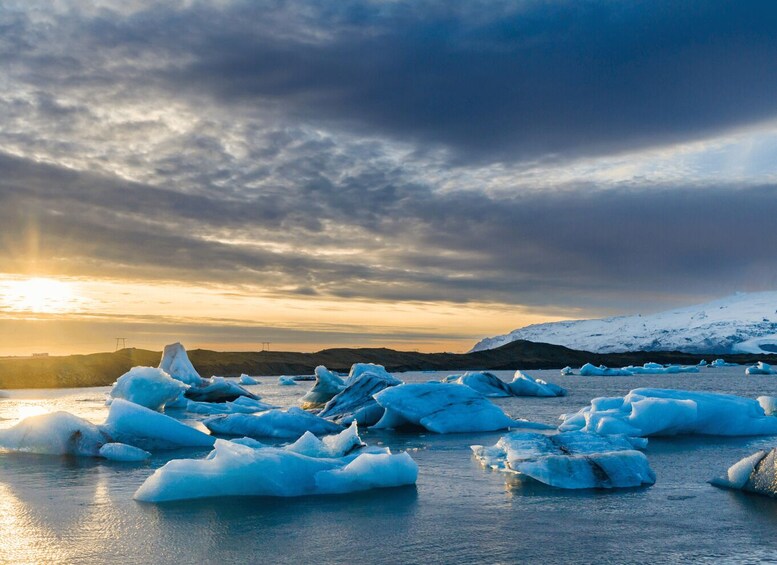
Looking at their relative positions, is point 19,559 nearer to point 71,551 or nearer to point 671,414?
point 71,551

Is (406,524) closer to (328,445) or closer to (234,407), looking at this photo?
(328,445)

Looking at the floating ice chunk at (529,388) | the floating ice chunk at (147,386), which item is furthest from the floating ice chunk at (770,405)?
the floating ice chunk at (147,386)

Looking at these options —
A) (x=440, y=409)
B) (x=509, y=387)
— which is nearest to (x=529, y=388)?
(x=509, y=387)

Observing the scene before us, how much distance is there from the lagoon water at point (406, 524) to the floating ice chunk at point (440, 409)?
5.87 m

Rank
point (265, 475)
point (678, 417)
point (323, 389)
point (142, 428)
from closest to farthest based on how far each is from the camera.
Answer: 1. point (265, 475)
2. point (142, 428)
3. point (678, 417)
4. point (323, 389)

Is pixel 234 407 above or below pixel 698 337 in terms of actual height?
below

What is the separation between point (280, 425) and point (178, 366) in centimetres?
2138

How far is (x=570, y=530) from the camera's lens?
6637mm

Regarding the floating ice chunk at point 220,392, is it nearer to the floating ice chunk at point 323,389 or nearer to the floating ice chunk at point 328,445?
the floating ice chunk at point 323,389

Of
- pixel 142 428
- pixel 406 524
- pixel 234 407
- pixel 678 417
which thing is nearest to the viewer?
pixel 406 524

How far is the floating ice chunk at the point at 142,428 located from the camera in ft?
42.7

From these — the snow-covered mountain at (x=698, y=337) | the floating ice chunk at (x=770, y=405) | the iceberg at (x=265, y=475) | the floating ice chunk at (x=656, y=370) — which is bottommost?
the iceberg at (x=265, y=475)

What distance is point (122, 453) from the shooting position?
11812 millimetres

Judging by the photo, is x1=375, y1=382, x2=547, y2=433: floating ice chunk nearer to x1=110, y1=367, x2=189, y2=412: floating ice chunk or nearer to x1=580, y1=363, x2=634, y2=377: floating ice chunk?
x1=110, y1=367, x2=189, y2=412: floating ice chunk
